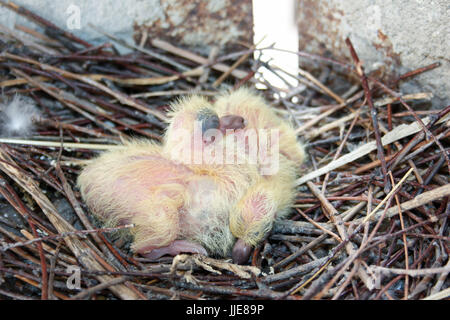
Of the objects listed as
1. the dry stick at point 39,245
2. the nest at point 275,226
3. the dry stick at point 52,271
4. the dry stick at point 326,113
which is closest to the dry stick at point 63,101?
the nest at point 275,226

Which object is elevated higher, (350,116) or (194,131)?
(350,116)

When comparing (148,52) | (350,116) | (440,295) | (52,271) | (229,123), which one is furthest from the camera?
(148,52)

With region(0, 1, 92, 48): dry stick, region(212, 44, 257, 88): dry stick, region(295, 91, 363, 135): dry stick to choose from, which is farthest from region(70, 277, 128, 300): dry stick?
region(0, 1, 92, 48): dry stick

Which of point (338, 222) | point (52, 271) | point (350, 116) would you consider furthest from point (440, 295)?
point (52, 271)

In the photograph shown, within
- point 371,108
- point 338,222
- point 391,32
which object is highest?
point 391,32

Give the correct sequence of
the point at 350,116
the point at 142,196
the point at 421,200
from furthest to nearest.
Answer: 1. the point at 350,116
2. the point at 142,196
3. the point at 421,200

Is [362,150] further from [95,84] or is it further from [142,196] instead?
[95,84]
